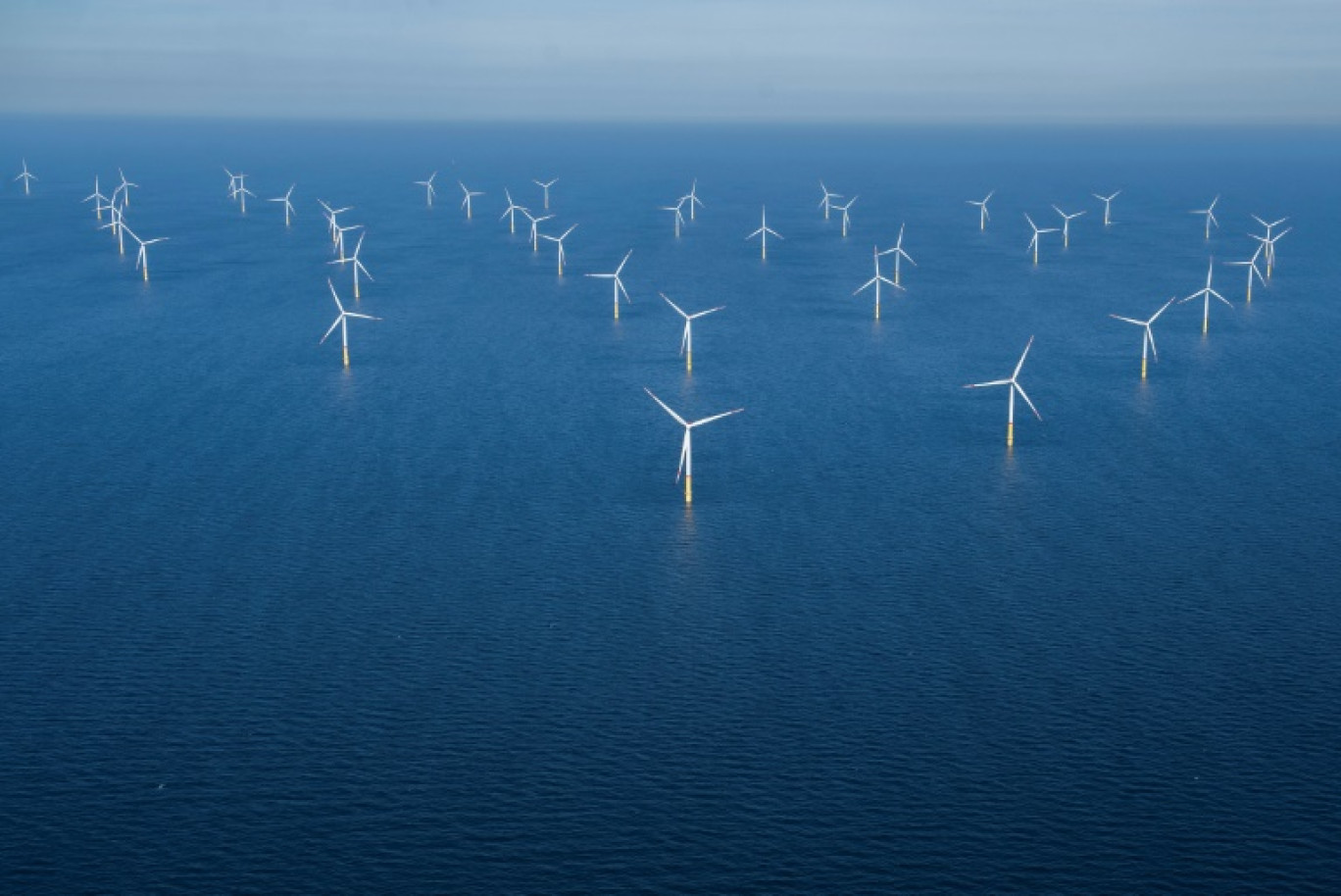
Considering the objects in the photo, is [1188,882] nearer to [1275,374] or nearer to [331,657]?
[331,657]

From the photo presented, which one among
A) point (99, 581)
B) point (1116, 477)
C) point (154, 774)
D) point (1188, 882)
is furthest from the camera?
point (1116, 477)

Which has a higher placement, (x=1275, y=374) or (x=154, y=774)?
(x=1275, y=374)

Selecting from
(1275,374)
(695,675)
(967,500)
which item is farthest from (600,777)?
(1275,374)

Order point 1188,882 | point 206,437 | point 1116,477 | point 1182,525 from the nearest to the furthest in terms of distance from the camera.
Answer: point 1188,882 < point 1182,525 < point 1116,477 < point 206,437

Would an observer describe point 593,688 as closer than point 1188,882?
No

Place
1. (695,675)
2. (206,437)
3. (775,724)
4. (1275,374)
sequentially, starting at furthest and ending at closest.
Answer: (1275,374) < (206,437) < (695,675) < (775,724)

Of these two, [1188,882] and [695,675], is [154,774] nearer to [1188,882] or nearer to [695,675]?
[695,675]

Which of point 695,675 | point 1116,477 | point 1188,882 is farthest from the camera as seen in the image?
point 1116,477

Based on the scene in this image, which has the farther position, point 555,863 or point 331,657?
point 331,657

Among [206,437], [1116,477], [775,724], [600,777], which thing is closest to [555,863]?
[600,777]
